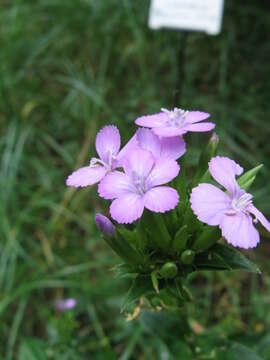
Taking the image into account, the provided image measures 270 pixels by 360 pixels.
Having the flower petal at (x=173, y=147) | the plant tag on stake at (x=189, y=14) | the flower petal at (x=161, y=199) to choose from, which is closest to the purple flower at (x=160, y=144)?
the flower petal at (x=173, y=147)

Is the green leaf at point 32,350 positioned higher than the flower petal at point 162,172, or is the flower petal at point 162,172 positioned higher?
the flower petal at point 162,172

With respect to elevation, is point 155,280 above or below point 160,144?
below

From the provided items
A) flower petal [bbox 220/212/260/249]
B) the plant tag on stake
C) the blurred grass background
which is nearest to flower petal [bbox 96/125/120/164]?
flower petal [bbox 220/212/260/249]

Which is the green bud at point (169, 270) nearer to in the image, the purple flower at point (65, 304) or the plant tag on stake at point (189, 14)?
the purple flower at point (65, 304)

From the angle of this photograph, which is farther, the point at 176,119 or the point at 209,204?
the point at 176,119

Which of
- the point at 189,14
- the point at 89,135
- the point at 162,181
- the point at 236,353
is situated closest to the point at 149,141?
the point at 162,181

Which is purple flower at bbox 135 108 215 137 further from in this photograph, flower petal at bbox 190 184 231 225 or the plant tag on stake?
the plant tag on stake

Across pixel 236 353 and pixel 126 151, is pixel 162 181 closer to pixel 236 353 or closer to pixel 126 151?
pixel 126 151
